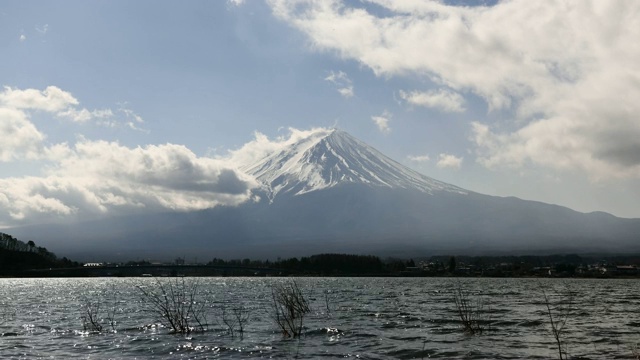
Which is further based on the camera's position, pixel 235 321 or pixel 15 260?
pixel 15 260

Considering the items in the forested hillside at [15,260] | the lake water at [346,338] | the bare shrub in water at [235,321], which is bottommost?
the lake water at [346,338]

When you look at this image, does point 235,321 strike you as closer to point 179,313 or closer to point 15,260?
point 179,313

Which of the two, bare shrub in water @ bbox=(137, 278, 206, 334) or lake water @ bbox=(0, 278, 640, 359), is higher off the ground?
bare shrub in water @ bbox=(137, 278, 206, 334)

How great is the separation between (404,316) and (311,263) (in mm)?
161413

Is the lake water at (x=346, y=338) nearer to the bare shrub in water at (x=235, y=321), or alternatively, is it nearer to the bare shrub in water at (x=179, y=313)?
the bare shrub in water at (x=235, y=321)

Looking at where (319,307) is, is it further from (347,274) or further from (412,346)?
(347,274)

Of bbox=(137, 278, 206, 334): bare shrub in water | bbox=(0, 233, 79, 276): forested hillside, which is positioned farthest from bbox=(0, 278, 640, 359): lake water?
bbox=(0, 233, 79, 276): forested hillside

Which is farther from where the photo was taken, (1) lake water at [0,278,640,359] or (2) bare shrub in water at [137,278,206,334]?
(2) bare shrub in water at [137,278,206,334]

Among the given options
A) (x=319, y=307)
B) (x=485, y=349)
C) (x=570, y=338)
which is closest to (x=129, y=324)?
(x=319, y=307)

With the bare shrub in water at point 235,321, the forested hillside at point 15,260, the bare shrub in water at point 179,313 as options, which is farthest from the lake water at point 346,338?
the forested hillside at point 15,260

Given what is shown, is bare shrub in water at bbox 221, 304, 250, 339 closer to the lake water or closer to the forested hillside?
the lake water

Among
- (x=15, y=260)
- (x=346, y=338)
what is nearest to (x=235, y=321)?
(x=346, y=338)

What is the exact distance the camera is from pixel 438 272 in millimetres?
199250

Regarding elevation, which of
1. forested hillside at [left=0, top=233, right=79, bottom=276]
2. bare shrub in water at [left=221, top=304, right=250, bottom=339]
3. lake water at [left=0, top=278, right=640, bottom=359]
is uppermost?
forested hillside at [left=0, top=233, right=79, bottom=276]
